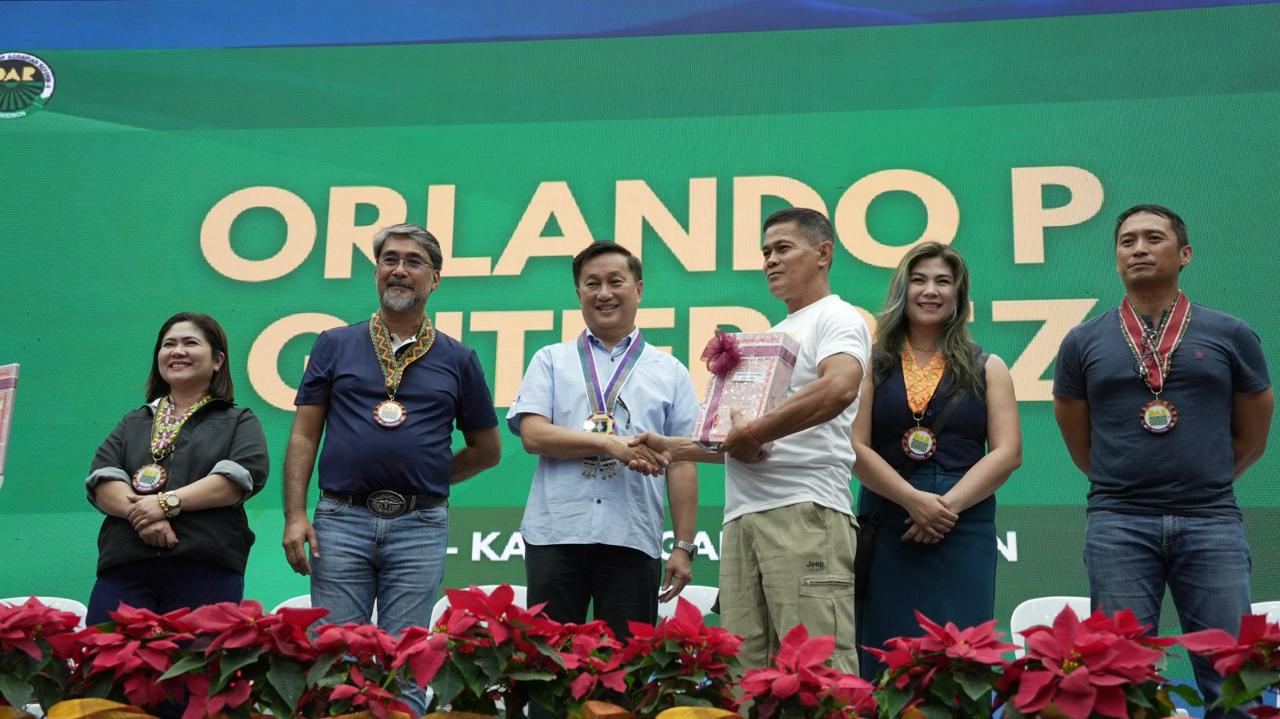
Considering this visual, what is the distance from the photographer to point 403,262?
3.25m

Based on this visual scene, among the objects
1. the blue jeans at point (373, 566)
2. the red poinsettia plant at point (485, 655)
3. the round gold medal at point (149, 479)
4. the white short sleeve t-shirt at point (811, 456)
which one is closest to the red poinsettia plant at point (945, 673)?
the red poinsettia plant at point (485, 655)

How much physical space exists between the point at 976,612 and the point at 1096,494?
1.33 feet

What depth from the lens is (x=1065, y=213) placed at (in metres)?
4.66

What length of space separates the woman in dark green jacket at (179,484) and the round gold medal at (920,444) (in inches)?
63.6

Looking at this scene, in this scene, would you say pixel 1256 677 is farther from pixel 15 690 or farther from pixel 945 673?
pixel 15 690

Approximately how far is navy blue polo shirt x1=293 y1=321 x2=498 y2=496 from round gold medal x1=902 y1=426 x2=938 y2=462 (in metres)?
1.12

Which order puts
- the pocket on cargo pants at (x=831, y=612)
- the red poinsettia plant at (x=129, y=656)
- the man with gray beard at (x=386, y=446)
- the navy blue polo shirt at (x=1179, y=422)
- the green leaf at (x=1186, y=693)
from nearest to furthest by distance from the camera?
the green leaf at (x=1186, y=693) → the red poinsettia plant at (x=129, y=656) → the pocket on cargo pants at (x=831, y=612) → the navy blue polo shirt at (x=1179, y=422) → the man with gray beard at (x=386, y=446)

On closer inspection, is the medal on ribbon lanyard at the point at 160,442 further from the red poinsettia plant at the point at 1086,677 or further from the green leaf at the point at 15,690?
the red poinsettia plant at the point at 1086,677

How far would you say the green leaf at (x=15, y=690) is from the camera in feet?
6.58

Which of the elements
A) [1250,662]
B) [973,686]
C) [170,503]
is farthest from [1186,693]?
[170,503]

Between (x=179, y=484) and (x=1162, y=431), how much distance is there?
2.37 meters

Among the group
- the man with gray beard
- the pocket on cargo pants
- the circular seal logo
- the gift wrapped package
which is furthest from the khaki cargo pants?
the circular seal logo

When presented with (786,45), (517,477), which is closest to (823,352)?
(517,477)

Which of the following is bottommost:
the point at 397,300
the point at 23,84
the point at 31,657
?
the point at 31,657
